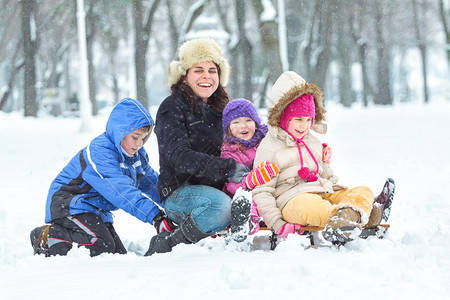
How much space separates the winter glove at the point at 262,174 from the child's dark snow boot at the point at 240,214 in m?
0.29

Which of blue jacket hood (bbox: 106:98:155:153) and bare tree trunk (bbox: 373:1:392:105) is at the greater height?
bare tree trunk (bbox: 373:1:392:105)

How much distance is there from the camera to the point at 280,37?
14.0 metres

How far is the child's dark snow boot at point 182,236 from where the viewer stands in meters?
3.80

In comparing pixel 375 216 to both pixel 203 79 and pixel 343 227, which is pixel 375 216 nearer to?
pixel 343 227

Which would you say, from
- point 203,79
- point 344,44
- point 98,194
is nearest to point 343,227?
point 203,79

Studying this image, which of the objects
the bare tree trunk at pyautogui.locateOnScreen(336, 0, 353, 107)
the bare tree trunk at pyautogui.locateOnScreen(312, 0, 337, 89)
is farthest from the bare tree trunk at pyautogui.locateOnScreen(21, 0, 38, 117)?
the bare tree trunk at pyautogui.locateOnScreen(336, 0, 353, 107)

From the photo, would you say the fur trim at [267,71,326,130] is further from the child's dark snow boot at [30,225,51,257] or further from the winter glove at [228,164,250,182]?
the child's dark snow boot at [30,225,51,257]

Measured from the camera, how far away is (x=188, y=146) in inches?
154

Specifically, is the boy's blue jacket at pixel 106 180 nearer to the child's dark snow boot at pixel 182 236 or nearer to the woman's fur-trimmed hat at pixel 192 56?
the child's dark snow boot at pixel 182 236

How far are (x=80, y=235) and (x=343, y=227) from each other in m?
1.94

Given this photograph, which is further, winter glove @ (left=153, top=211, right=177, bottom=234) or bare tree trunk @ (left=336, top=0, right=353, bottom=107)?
bare tree trunk @ (left=336, top=0, right=353, bottom=107)

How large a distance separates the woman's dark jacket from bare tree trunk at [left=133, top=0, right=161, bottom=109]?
12478 mm

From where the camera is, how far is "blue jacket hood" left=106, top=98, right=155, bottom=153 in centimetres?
409

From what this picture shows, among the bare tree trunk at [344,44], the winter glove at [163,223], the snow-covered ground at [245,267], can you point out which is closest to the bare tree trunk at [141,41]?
the bare tree trunk at [344,44]
